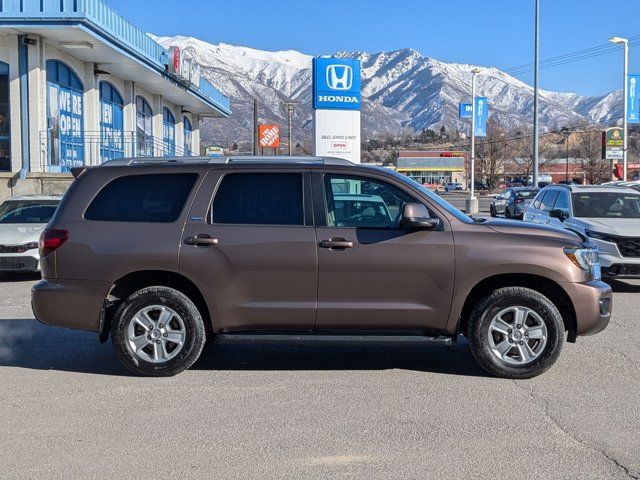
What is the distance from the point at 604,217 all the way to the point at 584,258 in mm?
6973

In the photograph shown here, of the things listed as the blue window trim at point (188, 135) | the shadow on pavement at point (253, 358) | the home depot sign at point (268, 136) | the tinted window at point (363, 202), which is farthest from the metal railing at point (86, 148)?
the home depot sign at point (268, 136)

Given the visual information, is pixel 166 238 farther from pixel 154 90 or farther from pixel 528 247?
pixel 154 90

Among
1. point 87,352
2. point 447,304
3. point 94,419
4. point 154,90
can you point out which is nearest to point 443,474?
point 447,304

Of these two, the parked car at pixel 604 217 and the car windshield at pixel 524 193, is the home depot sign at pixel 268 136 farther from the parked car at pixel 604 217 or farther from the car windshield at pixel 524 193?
the parked car at pixel 604 217

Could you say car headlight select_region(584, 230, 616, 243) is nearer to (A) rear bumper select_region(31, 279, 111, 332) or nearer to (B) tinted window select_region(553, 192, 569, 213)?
(B) tinted window select_region(553, 192, 569, 213)

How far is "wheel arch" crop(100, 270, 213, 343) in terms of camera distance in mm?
6775

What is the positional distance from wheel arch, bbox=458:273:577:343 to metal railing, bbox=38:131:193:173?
1740 cm

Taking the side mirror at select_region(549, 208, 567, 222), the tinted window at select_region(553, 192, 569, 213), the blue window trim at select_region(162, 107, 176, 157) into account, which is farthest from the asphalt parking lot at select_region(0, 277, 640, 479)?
the blue window trim at select_region(162, 107, 176, 157)

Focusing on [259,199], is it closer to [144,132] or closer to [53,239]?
[53,239]

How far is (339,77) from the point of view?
22.5 m

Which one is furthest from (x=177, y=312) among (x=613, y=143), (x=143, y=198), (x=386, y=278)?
(x=613, y=143)

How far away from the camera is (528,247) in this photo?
657cm

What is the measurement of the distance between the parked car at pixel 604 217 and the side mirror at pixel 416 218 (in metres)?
6.19

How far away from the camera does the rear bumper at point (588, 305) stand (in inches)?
260
